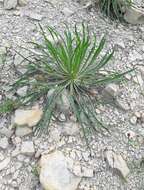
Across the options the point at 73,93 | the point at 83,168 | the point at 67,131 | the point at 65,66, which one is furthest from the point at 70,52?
the point at 83,168

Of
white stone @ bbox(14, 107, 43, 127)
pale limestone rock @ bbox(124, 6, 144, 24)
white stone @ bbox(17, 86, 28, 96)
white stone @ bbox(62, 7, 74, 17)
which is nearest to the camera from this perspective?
white stone @ bbox(14, 107, 43, 127)

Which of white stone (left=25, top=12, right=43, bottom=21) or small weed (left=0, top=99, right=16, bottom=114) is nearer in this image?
small weed (left=0, top=99, right=16, bottom=114)

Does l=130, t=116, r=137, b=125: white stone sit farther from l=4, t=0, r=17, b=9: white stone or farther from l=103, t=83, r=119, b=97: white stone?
l=4, t=0, r=17, b=9: white stone

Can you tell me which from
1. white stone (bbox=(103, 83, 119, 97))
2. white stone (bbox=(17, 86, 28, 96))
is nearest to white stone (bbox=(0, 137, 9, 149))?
Answer: white stone (bbox=(17, 86, 28, 96))

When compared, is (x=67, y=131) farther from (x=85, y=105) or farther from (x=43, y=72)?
(x=43, y=72)

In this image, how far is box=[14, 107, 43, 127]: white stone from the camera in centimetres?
274

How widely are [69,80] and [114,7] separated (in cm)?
117

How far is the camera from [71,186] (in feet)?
8.39

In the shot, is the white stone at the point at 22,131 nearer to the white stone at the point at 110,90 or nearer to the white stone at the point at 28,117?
the white stone at the point at 28,117

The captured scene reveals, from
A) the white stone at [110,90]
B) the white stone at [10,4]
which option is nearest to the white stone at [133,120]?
the white stone at [110,90]

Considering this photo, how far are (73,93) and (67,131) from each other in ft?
0.94

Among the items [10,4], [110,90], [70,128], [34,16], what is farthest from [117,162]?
[10,4]

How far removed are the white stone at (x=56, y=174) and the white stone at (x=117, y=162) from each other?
0.27 metres

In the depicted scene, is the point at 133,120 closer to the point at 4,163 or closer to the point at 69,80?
the point at 69,80
